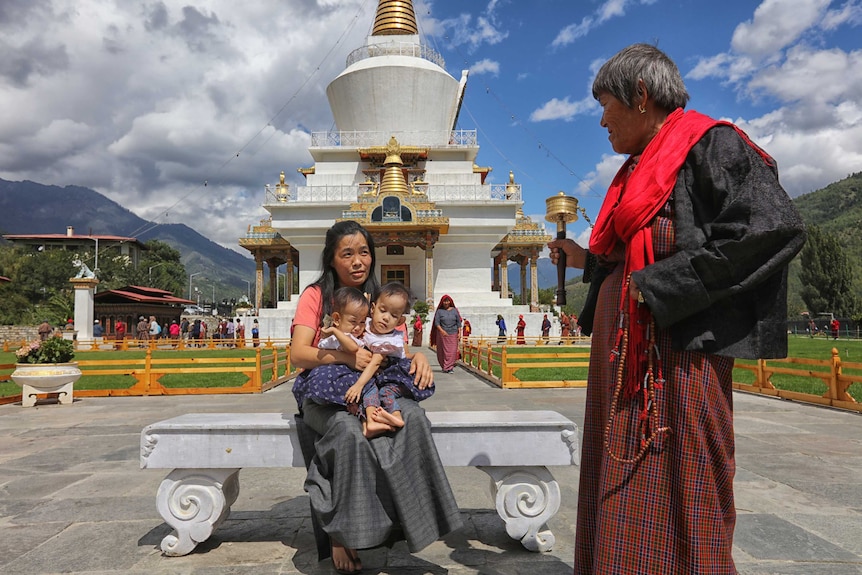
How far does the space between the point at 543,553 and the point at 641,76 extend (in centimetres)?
227

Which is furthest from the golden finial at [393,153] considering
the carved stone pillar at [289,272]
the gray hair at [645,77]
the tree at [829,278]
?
the tree at [829,278]

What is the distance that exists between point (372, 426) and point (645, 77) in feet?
5.75

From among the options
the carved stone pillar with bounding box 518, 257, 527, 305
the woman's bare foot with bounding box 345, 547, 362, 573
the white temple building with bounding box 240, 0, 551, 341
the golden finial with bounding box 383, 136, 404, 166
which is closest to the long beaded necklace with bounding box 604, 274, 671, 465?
the woman's bare foot with bounding box 345, 547, 362, 573

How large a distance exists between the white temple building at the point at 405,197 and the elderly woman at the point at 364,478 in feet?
72.6

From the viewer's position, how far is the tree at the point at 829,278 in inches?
1594

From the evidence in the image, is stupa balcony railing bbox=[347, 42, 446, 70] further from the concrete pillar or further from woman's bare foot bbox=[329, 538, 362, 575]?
woman's bare foot bbox=[329, 538, 362, 575]

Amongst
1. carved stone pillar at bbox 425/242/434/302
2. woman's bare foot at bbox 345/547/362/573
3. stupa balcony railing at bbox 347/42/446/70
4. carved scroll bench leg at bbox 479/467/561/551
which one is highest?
stupa balcony railing at bbox 347/42/446/70

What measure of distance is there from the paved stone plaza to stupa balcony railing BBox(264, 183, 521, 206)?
2202cm

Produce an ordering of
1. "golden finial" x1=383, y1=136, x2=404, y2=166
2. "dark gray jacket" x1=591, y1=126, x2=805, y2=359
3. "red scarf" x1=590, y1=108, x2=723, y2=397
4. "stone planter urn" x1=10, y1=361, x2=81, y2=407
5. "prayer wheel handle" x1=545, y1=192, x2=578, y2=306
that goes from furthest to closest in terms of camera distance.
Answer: "golden finial" x1=383, y1=136, x2=404, y2=166 < "stone planter urn" x1=10, y1=361, x2=81, y2=407 < "prayer wheel handle" x1=545, y1=192, x2=578, y2=306 < "red scarf" x1=590, y1=108, x2=723, y2=397 < "dark gray jacket" x1=591, y1=126, x2=805, y2=359

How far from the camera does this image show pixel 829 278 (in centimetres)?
4078

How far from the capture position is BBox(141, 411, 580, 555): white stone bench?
115 inches

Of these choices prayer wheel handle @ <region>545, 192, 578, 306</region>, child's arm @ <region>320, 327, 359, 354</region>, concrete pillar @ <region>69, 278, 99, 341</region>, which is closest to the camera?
child's arm @ <region>320, 327, 359, 354</region>

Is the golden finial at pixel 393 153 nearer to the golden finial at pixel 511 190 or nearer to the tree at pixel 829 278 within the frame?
the golden finial at pixel 511 190

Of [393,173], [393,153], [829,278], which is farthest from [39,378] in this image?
[829,278]
